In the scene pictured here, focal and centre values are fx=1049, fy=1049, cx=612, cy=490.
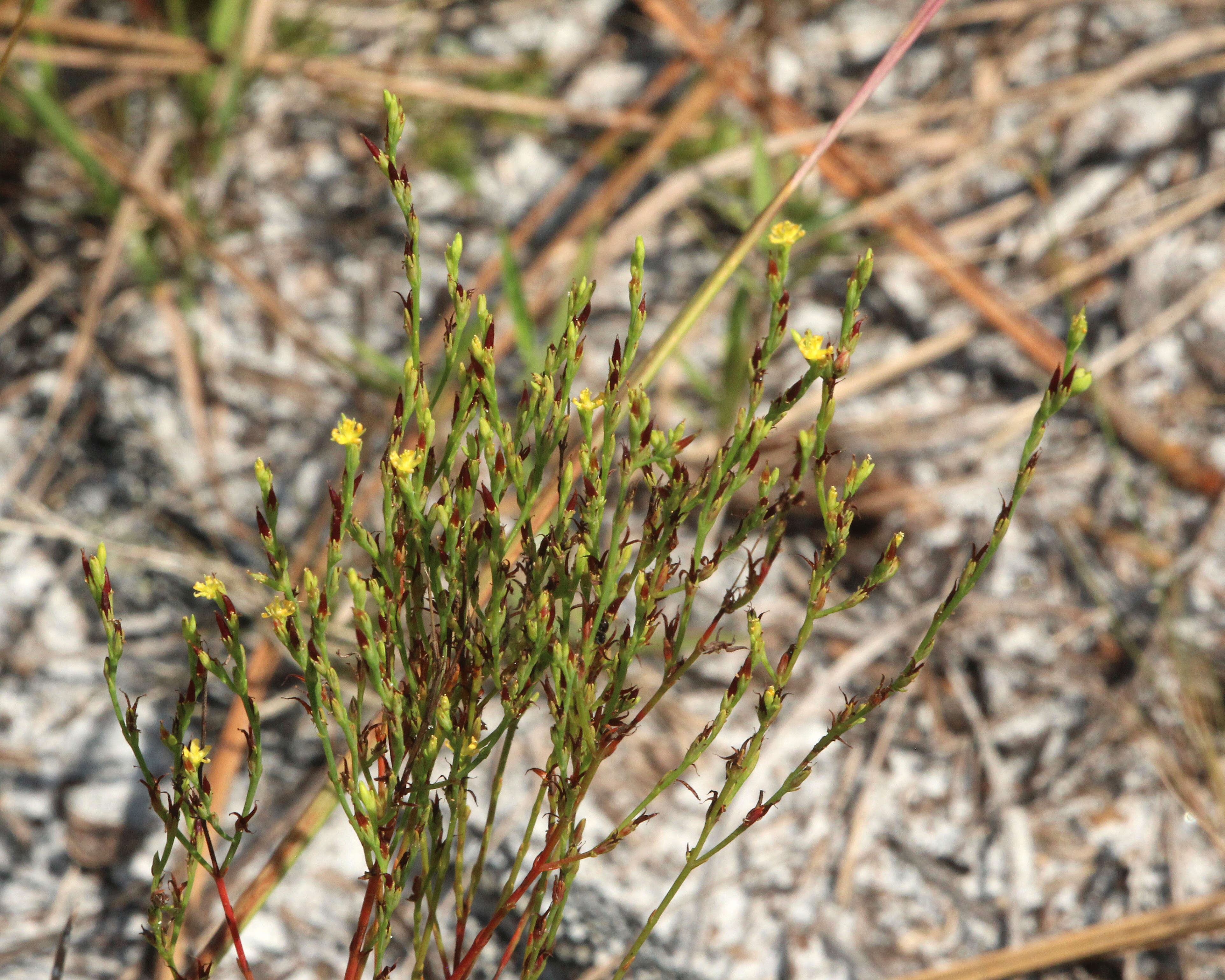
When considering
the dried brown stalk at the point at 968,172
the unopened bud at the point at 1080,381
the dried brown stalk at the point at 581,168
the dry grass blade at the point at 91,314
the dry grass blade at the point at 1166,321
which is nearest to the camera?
the unopened bud at the point at 1080,381

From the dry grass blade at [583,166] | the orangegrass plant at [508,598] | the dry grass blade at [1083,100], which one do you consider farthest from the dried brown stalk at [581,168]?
the orangegrass plant at [508,598]

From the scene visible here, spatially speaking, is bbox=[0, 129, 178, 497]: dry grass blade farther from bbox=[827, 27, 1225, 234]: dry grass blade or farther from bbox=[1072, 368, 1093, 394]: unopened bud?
bbox=[1072, 368, 1093, 394]: unopened bud

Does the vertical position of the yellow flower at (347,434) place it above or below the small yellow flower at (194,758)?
above

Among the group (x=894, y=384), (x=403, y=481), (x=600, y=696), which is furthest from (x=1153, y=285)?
(x=403, y=481)

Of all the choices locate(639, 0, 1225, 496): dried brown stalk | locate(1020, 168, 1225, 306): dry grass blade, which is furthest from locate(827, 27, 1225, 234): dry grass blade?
locate(1020, 168, 1225, 306): dry grass blade

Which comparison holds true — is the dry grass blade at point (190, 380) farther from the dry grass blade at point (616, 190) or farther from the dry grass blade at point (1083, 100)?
the dry grass blade at point (1083, 100)

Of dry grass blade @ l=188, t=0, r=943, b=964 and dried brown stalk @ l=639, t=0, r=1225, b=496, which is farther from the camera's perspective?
dried brown stalk @ l=639, t=0, r=1225, b=496

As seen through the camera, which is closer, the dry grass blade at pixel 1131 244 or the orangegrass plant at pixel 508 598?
the orangegrass plant at pixel 508 598
